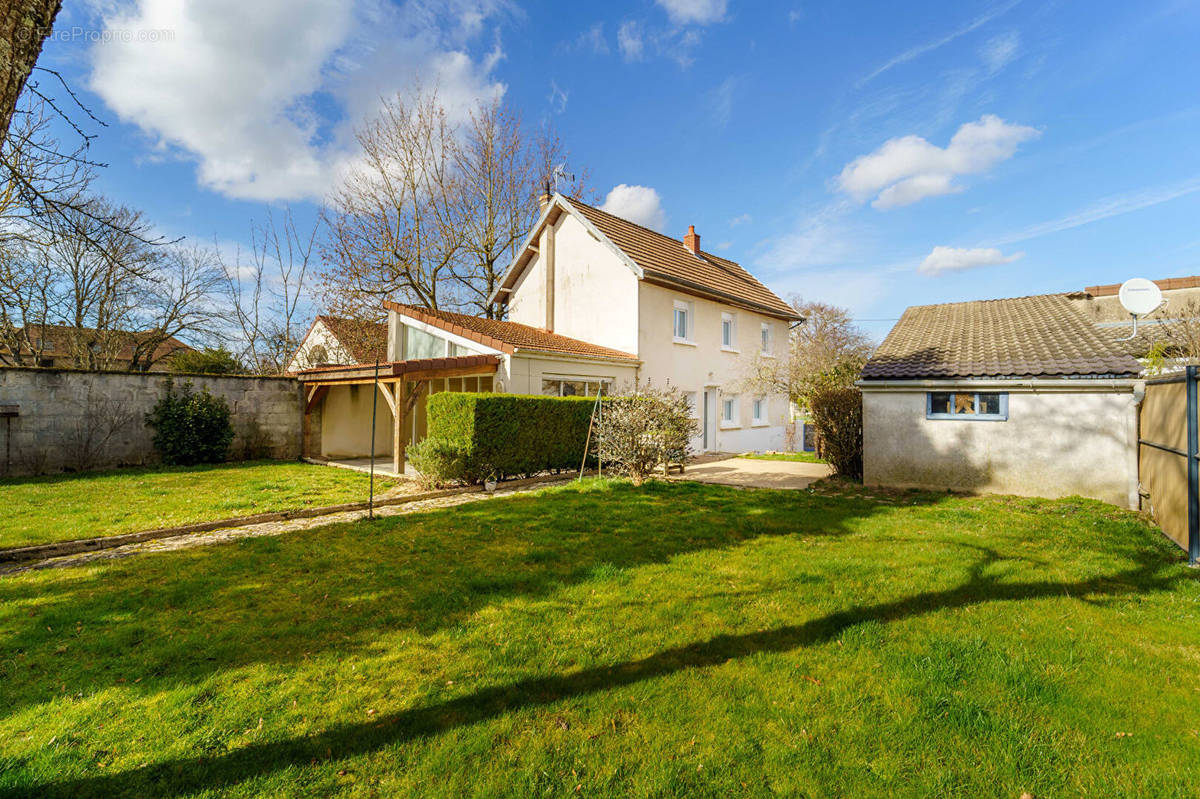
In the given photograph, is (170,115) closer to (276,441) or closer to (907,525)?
(276,441)

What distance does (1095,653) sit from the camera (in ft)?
12.4

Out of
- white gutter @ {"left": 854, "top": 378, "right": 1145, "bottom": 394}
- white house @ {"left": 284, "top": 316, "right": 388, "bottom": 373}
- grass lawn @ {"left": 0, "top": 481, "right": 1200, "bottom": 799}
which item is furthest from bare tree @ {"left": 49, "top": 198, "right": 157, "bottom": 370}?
white gutter @ {"left": 854, "top": 378, "right": 1145, "bottom": 394}

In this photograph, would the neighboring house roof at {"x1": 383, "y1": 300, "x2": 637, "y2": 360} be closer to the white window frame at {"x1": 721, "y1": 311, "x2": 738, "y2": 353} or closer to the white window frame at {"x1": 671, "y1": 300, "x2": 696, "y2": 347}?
the white window frame at {"x1": 671, "y1": 300, "x2": 696, "y2": 347}

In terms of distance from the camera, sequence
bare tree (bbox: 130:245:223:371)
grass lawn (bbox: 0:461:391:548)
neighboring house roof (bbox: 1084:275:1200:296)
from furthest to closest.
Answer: bare tree (bbox: 130:245:223:371), neighboring house roof (bbox: 1084:275:1200:296), grass lawn (bbox: 0:461:391:548)

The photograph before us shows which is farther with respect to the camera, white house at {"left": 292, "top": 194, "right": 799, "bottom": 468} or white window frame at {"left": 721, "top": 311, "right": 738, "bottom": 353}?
white window frame at {"left": 721, "top": 311, "right": 738, "bottom": 353}

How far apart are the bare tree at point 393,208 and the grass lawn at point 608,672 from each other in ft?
60.3

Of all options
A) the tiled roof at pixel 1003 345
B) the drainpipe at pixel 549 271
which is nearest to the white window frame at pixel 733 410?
the tiled roof at pixel 1003 345

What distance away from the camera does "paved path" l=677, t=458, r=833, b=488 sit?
12.3m

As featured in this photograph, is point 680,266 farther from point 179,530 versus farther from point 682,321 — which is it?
point 179,530

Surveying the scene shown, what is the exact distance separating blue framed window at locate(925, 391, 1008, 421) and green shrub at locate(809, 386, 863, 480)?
1.56m

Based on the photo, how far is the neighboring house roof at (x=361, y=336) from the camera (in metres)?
22.7

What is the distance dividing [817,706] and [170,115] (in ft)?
45.1

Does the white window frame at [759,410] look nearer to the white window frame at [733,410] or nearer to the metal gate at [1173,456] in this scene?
the white window frame at [733,410]

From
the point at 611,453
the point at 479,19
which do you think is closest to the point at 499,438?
the point at 611,453
